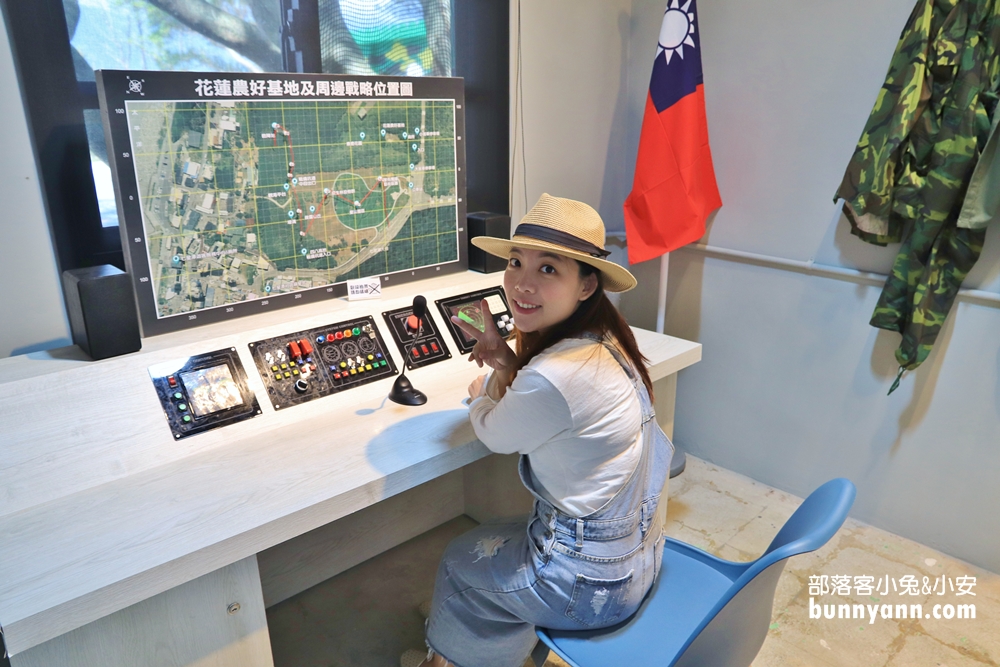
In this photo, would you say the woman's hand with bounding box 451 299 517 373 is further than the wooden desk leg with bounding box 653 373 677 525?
No

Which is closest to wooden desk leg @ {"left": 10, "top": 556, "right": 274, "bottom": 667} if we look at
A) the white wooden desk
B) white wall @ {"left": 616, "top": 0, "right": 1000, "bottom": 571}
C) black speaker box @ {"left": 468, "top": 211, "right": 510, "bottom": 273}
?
the white wooden desk

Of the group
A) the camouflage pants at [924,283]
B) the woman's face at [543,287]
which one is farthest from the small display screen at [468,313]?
the camouflage pants at [924,283]

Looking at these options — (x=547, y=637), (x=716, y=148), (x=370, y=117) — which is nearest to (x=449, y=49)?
(x=370, y=117)

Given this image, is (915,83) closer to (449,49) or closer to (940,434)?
(940,434)

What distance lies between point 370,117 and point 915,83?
1.58 metres

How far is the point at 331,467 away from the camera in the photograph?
1.45 metres

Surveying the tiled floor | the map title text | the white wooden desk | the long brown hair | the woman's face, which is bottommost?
the tiled floor

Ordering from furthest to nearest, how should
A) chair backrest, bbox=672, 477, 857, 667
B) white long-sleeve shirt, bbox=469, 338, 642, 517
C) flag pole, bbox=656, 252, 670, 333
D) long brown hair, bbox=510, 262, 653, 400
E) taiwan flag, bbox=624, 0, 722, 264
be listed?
flag pole, bbox=656, 252, 670, 333 → taiwan flag, bbox=624, 0, 722, 264 → long brown hair, bbox=510, 262, 653, 400 → white long-sleeve shirt, bbox=469, 338, 642, 517 → chair backrest, bbox=672, 477, 857, 667

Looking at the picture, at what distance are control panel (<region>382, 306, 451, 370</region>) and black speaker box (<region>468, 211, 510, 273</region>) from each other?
0.35 meters

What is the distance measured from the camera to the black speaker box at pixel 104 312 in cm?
151

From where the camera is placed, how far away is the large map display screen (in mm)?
1586

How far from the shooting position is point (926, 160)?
211cm

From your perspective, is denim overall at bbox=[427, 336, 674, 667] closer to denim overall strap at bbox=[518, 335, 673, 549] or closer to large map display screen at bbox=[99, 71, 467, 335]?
denim overall strap at bbox=[518, 335, 673, 549]

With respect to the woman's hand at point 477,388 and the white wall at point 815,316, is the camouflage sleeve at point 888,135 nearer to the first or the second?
the white wall at point 815,316
